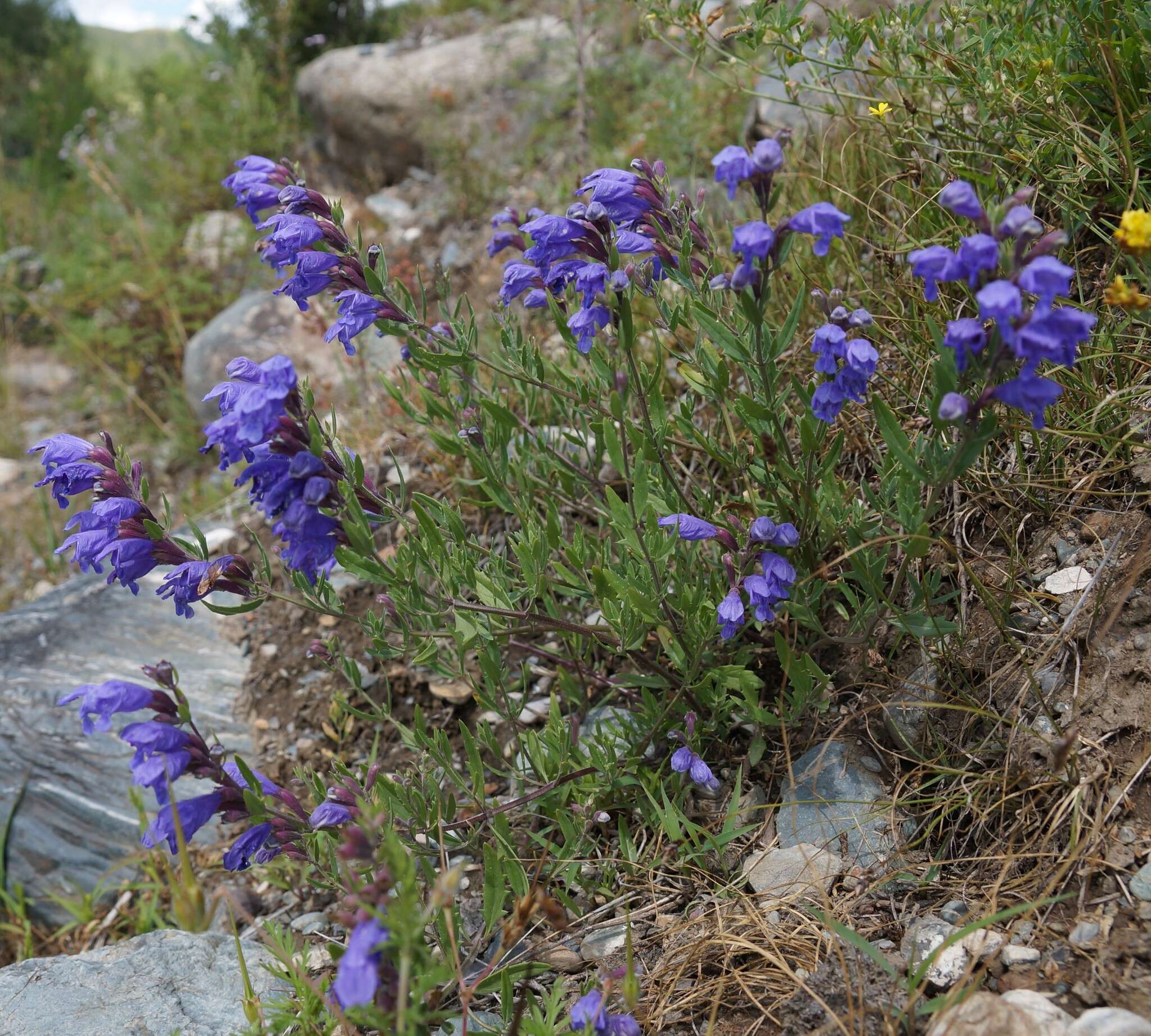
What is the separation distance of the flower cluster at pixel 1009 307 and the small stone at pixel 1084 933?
1.11 m

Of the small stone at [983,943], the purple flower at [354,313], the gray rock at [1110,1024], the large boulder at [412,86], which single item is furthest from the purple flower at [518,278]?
the large boulder at [412,86]

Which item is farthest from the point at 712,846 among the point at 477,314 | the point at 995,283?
the point at 477,314

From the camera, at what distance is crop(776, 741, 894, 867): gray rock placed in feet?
7.97

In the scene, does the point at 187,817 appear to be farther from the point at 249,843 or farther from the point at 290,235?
the point at 290,235

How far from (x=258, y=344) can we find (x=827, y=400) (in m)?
5.13

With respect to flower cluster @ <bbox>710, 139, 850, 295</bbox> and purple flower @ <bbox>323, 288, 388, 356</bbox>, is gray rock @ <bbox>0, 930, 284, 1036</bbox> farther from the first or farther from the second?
flower cluster @ <bbox>710, 139, 850, 295</bbox>

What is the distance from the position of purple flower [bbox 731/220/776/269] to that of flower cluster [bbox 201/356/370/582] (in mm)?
1099

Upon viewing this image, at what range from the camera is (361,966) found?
5.46 feet

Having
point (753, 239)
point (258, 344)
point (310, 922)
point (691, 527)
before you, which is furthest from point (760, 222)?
point (258, 344)

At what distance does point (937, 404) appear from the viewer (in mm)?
2074

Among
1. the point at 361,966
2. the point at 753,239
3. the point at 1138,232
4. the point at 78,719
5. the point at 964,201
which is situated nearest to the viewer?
the point at 361,966

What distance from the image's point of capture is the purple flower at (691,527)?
254cm

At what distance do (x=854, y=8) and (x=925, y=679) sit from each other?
439 cm

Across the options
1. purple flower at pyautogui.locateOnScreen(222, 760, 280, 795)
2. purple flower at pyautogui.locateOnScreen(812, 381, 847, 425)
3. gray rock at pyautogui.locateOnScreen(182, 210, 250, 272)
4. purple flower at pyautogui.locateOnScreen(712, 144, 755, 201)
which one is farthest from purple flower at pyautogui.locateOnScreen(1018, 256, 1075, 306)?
gray rock at pyautogui.locateOnScreen(182, 210, 250, 272)
